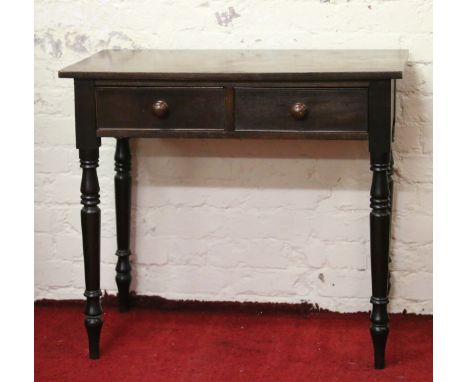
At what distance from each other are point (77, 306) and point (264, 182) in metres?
0.82

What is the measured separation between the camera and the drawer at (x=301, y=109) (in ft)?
8.36

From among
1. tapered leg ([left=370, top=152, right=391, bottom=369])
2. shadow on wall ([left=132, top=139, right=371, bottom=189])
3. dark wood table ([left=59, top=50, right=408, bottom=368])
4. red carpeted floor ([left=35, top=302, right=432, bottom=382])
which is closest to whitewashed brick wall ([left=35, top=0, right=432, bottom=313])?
shadow on wall ([left=132, top=139, right=371, bottom=189])

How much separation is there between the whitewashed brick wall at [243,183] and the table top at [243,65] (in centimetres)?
11

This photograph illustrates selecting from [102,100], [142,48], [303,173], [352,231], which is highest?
[142,48]

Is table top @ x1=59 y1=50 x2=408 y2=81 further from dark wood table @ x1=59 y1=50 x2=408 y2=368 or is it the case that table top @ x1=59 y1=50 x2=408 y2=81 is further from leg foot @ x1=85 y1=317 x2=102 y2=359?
leg foot @ x1=85 y1=317 x2=102 y2=359

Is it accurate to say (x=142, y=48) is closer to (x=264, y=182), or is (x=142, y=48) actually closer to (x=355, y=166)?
(x=264, y=182)

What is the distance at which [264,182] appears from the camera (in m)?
3.21

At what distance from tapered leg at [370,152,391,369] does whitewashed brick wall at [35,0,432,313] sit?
0.50 meters

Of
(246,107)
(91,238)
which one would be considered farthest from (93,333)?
(246,107)

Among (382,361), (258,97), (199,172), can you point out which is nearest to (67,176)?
(199,172)

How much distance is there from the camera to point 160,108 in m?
2.62

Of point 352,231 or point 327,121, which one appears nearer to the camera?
point 327,121

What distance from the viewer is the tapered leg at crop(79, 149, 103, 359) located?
271 cm

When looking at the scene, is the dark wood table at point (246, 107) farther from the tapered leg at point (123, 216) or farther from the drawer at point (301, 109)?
the tapered leg at point (123, 216)
